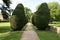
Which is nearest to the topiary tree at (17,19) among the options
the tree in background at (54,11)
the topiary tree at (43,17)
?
the topiary tree at (43,17)

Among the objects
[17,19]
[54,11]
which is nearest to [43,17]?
[17,19]

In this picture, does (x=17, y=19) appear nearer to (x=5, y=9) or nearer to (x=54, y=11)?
(x=5, y=9)

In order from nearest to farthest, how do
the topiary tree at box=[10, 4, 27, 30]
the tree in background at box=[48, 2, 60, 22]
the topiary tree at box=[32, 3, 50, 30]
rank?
the topiary tree at box=[10, 4, 27, 30]
the topiary tree at box=[32, 3, 50, 30]
the tree in background at box=[48, 2, 60, 22]

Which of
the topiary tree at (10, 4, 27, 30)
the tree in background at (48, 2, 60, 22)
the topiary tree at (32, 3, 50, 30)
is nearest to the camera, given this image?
the topiary tree at (10, 4, 27, 30)

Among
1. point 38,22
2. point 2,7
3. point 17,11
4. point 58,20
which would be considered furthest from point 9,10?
point 58,20

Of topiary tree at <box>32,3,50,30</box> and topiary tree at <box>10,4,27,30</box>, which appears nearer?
topiary tree at <box>10,4,27,30</box>

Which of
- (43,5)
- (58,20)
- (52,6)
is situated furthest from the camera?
(52,6)

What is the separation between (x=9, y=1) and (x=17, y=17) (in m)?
4.68

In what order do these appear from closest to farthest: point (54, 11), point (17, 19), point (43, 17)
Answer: point (17, 19) < point (43, 17) < point (54, 11)

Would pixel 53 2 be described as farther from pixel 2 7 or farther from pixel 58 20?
pixel 2 7

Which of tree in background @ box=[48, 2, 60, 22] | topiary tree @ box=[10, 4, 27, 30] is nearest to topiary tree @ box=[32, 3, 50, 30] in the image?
topiary tree @ box=[10, 4, 27, 30]

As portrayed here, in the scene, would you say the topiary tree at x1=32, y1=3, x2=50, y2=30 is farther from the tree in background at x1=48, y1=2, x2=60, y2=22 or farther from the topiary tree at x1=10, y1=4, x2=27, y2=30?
the tree in background at x1=48, y1=2, x2=60, y2=22

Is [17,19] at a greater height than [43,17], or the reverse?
[43,17]

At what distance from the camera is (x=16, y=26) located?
25.8m
